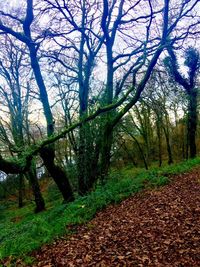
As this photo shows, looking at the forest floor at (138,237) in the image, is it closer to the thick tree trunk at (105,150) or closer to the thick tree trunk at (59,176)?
the thick tree trunk at (105,150)

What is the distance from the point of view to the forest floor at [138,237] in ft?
17.9

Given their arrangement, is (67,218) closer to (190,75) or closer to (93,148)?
(93,148)

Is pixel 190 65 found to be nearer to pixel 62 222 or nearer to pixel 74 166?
pixel 74 166

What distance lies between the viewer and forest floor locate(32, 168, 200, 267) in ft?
17.9

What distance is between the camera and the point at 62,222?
8.40m

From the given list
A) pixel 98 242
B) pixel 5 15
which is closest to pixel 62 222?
pixel 98 242

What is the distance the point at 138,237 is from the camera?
6367mm

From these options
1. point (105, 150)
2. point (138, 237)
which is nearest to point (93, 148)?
point (105, 150)

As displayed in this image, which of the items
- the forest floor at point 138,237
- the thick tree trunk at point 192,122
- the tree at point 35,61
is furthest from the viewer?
the thick tree trunk at point 192,122

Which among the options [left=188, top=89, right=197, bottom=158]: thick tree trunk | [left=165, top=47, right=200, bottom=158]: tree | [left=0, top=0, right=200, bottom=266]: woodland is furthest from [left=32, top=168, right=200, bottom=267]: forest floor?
[left=165, top=47, right=200, bottom=158]: tree

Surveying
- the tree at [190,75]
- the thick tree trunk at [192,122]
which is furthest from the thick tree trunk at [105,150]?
the thick tree trunk at [192,122]

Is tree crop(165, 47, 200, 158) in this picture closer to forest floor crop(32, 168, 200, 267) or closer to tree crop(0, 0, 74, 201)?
tree crop(0, 0, 74, 201)

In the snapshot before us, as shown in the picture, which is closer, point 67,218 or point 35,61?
point 67,218

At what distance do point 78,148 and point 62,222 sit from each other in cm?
532
